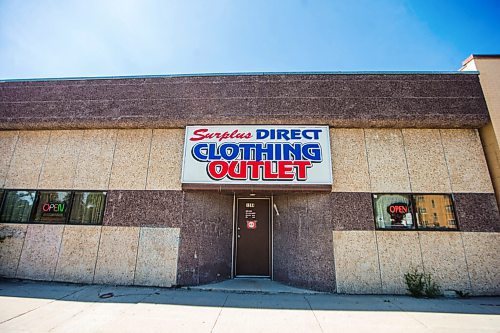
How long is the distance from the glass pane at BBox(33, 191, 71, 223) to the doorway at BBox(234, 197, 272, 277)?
16.5 ft

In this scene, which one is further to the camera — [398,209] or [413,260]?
[398,209]

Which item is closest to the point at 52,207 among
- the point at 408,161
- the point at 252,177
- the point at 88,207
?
the point at 88,207

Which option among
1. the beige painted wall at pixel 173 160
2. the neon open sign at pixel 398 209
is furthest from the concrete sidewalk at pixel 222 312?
the beige painted wall at pixel 173 160

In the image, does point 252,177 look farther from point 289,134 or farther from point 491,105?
point 491,105

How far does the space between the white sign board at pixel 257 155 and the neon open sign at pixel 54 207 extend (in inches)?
144

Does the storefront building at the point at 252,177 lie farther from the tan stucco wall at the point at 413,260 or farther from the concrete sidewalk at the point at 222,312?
the concrete sidewalk at the point at 222,312

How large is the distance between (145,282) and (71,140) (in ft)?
15.8

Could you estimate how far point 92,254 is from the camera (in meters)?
6.39

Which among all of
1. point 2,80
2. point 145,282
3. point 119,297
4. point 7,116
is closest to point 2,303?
point 119,297

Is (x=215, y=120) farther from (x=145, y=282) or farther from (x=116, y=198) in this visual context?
(x=145, y=282)

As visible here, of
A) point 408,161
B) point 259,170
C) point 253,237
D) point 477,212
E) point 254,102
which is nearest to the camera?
point 477,212

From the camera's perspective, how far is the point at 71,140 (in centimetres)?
727

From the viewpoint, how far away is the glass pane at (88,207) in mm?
6675

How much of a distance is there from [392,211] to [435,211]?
1113mm
